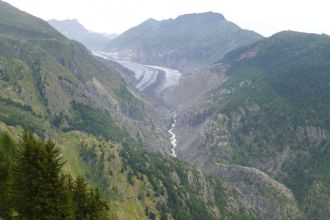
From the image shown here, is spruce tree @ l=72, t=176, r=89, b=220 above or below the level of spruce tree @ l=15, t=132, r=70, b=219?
below

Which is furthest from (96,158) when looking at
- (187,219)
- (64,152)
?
(187,219)

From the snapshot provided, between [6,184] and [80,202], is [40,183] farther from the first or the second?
[6,184]

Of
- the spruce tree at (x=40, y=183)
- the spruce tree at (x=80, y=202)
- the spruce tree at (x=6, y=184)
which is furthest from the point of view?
the spruce tree at (x=80, y=202)

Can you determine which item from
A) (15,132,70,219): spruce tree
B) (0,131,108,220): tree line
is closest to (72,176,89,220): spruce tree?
(0,131,108,220): tree line

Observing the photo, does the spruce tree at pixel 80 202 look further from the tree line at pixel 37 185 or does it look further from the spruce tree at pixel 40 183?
the spruce tree at pixel 40 183

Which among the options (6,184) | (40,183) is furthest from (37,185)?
(6,184)

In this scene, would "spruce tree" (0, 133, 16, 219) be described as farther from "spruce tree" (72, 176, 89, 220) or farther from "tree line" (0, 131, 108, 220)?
"spruce tree" (72, 176, 89, 220)

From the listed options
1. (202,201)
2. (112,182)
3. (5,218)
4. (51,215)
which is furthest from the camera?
(202,201)

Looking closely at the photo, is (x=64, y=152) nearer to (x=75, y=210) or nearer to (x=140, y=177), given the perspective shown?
(x=140, y=177)

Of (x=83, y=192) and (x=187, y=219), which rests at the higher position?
(x=83, y=192)

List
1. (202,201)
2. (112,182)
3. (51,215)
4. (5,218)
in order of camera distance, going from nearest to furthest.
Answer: (51,215)
(5,218)
(112,182)
(202,201)

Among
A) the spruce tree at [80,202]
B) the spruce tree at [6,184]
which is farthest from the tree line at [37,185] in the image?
the spruce tree at [80,202]
